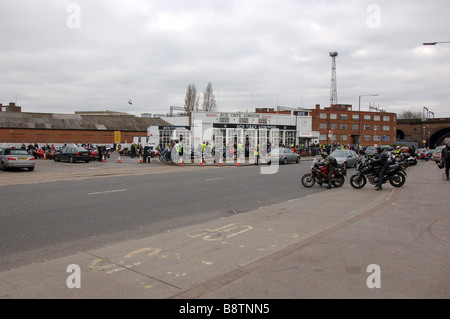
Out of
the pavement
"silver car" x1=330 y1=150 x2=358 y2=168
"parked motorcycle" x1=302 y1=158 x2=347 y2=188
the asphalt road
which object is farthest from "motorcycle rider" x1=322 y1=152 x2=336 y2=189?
"silver car" x1=330 y1=150 x2=358 y2=168

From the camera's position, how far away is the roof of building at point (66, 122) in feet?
173

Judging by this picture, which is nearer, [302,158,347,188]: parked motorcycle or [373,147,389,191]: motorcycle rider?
Answer: [373,147,389,191]: motorcycle rider

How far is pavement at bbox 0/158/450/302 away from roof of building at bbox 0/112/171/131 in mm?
54427

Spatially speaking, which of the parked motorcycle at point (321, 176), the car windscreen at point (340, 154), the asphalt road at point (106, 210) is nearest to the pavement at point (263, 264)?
the asphalt road at point (106, 210)

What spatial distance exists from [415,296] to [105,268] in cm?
399

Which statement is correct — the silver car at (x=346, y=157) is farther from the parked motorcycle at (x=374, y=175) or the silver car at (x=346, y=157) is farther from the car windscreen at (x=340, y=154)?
the parked motorcycle at (x=374, y=175)

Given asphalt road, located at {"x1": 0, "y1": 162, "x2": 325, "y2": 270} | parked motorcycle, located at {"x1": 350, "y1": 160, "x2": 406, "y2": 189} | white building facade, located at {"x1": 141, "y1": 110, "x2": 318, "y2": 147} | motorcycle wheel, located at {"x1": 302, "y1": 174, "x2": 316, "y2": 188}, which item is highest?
white building facade, located at {"x1": 141, "y1": 110, "x2": 318, "y2": 147}

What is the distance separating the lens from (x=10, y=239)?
21.2 ft

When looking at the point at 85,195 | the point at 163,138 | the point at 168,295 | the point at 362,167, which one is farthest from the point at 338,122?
the point at 168,295

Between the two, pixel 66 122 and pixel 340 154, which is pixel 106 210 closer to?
pixel 340 154

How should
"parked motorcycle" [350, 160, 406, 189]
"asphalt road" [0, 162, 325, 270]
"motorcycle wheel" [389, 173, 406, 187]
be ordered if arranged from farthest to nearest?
"motorcycle wheel" [389, 173, 406, 187] < "parked motorcycle" [350, 160, 406, 189] < "asphalt road" [0, 162, 325, 270]

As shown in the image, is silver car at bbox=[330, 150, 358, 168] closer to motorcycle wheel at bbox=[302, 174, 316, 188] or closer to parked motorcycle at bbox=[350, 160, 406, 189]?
parked motorcycle at bbox=[350, 160, 406, 189]

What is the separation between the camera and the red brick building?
89062 mm

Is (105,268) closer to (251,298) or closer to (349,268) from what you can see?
(251,298)
